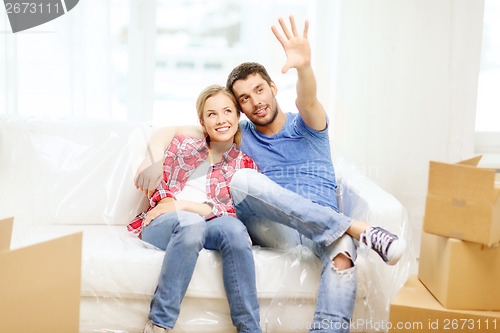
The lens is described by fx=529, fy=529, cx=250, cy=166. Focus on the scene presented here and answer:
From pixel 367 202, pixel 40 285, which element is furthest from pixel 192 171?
pixel 40 285

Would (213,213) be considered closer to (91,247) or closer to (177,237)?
(177,237)

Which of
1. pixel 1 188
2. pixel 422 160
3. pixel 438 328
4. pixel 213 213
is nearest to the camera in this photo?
pixel 438 328

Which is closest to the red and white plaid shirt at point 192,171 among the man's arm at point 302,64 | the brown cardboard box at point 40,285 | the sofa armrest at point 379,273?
the man's arm at point 302,64

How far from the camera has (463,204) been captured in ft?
4.44

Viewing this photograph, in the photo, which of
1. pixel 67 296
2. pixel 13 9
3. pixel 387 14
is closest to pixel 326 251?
pixel 67 296

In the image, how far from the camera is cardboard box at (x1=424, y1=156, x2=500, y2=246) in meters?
1.32

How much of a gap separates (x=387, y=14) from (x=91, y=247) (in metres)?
1.61

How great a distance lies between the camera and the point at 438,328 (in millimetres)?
1372

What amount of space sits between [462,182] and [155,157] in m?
0.95

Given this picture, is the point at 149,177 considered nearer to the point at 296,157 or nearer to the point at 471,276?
the point at 296,157

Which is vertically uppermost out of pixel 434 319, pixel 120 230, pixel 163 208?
pixel 163 208

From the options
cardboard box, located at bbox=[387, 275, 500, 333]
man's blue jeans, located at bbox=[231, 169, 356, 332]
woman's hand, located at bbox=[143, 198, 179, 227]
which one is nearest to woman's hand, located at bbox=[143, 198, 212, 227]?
woman's hand, located at bbox=[143, 198, 179, 227]

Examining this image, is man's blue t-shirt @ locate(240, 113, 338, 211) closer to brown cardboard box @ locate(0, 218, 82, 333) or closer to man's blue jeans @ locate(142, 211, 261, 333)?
man's blue jeans @ locate(142, 211, 261, 333)

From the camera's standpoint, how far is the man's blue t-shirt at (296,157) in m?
1.78
